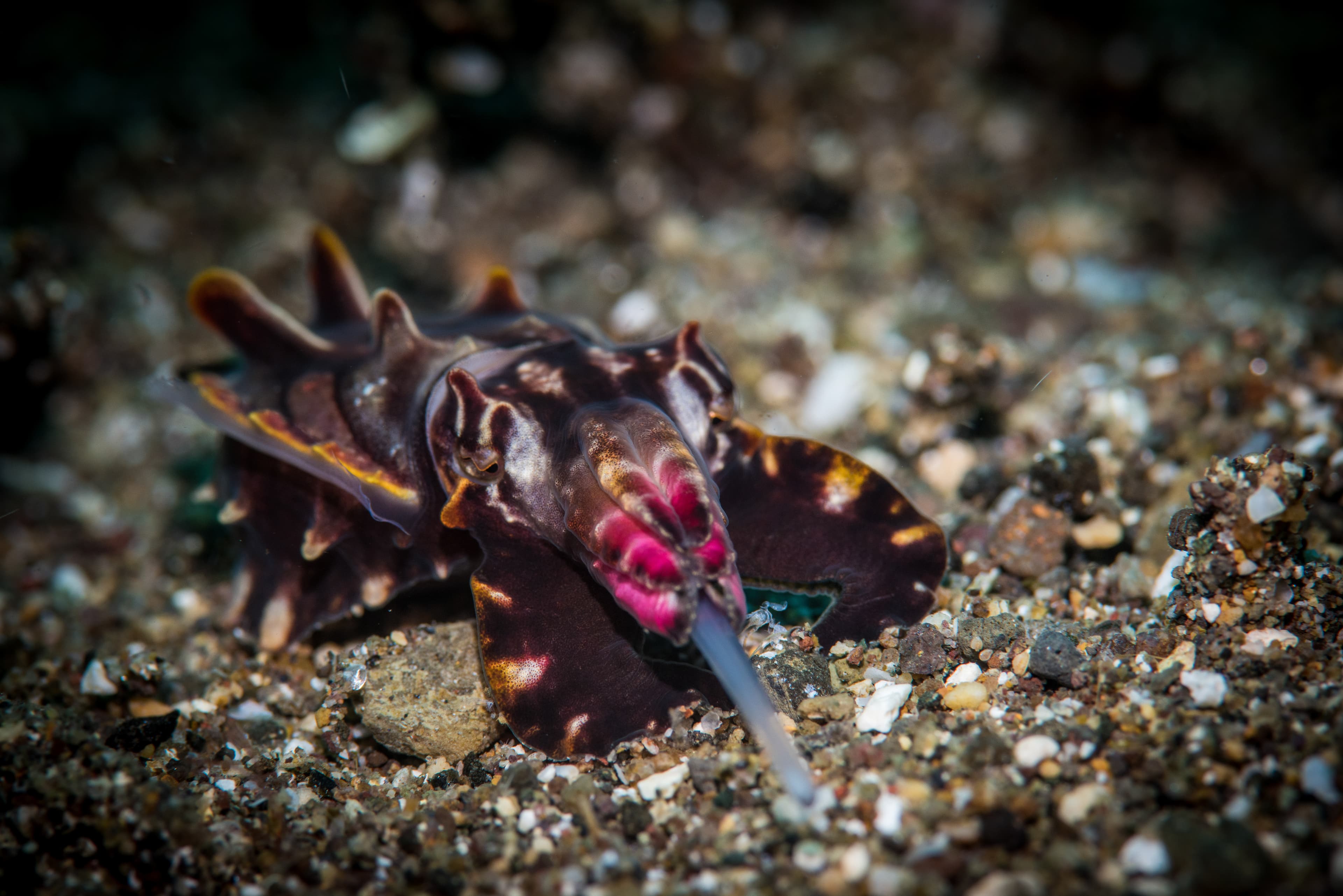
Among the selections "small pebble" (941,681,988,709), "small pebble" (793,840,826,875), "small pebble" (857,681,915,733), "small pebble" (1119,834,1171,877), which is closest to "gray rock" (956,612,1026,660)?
"small pebble" (941,681,988,709)

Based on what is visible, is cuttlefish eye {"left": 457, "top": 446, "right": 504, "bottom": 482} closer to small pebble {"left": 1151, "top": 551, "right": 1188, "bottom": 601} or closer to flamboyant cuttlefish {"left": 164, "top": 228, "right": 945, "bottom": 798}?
flamboyant cuttlefish {"left": 164, "top": 228, "right": 945, "bottom": 798}

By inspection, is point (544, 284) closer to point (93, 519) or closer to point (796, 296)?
point (796, 296)

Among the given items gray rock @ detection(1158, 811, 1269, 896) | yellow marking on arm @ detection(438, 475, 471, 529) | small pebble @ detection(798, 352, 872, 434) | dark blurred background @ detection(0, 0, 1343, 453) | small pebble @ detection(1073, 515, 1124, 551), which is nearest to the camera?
gray rock @ detection(1158, 811, 1269, 896)

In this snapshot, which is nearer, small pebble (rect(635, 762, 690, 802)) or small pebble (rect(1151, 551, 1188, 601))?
small pebble (rect(635, 762, 690, 802))

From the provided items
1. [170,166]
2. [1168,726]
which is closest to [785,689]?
[1168,726]

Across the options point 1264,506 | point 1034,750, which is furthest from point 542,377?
point 1264,506

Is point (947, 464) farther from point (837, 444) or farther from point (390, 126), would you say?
point (390, 126)
